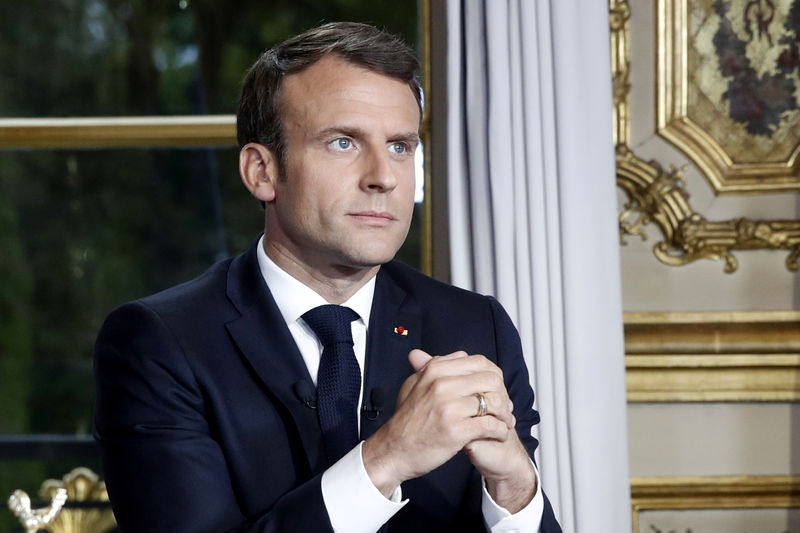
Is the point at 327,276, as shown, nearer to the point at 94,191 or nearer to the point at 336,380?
the point at 336,380

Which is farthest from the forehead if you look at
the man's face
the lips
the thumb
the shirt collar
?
the thumb

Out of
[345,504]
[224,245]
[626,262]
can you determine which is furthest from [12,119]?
[345,504]

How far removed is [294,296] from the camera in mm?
1548

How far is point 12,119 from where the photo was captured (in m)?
3.17

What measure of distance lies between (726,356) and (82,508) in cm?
202

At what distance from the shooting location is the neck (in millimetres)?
1514

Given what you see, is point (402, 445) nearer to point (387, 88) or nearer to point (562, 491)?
point (387, 88)

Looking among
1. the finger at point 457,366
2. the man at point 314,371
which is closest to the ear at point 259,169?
the man at point 314,371

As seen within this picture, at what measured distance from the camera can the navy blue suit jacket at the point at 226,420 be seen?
→ 135 cm

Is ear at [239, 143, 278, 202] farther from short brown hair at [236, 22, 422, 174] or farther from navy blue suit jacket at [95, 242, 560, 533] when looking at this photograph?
navy blue suit jacket at [95, 242, 560, 533]

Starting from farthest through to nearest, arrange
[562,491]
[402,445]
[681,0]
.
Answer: [681,0] → [562,491] → [402,445]

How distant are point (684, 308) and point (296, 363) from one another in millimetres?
1565

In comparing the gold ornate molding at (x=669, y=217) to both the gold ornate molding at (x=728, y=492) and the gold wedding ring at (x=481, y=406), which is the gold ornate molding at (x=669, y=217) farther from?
the gold wedding ring at (x=481, y=406)

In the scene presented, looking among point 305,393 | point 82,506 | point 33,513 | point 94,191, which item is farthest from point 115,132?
point 305,393
